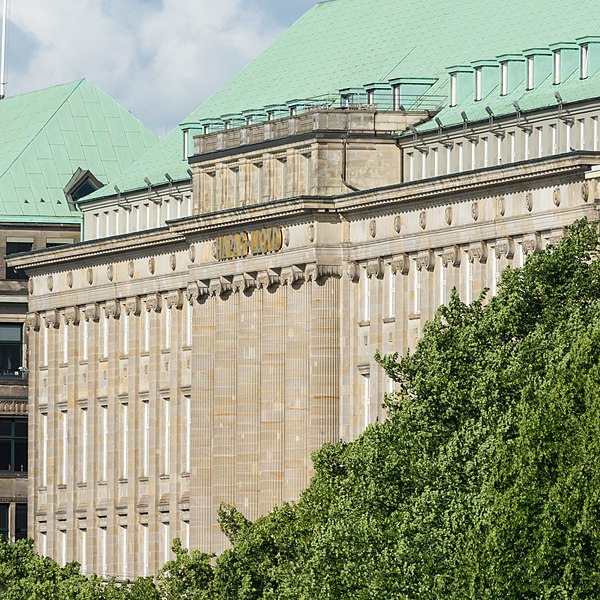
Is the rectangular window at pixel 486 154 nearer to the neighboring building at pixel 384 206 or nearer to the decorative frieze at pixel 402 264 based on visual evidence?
the neighboring building at pixel 384 206

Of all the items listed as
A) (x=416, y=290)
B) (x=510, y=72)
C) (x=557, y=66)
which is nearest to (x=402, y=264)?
(x=416, y=290)

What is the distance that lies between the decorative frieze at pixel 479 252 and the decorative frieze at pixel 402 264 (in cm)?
706

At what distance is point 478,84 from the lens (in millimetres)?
186625

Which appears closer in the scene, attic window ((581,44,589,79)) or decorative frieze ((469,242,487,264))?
attic window ((581,44,589,79))

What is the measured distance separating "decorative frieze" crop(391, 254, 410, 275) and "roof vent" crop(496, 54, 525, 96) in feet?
27.0

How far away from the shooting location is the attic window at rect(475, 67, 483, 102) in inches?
7333

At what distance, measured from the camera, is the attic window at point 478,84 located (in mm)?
186250

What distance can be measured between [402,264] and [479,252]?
8.41m

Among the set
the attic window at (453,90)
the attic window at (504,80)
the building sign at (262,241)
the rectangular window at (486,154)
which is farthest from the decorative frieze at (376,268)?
the attic window at (504,80)

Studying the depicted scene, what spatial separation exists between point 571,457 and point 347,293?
208ft

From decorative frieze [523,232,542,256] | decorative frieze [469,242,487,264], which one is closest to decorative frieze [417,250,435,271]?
decorative frieze [469,242,487,264]

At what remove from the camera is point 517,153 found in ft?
585

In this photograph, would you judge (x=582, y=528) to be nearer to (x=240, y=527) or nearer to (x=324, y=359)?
(x=240, y=527)

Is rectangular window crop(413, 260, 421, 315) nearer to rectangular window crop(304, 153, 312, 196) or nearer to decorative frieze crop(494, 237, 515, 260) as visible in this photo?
decorative frieze crop(494, 237, 515, 260)
